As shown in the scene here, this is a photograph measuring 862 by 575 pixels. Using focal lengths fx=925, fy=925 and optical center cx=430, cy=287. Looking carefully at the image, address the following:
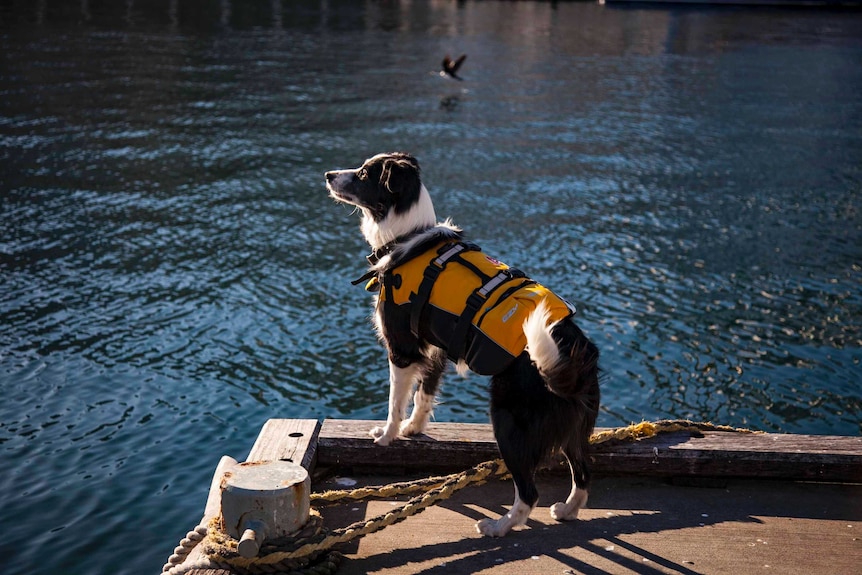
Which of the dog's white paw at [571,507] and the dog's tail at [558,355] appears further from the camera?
the dog's white paw at [571,507]

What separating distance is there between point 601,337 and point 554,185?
771cm

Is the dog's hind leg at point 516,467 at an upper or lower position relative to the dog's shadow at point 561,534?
upper

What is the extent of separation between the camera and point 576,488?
5469mm

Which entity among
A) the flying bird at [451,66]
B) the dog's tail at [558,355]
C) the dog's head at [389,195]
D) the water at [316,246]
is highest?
the flying bird at [451,66]

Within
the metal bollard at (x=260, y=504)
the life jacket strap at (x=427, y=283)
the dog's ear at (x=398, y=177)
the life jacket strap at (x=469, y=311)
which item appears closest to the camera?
the metal bollard at (x=260, y=504)

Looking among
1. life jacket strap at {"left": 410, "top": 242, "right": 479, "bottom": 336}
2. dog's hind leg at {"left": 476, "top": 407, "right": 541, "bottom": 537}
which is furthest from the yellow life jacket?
dog's hind leg at {"left": 476, "top": 407, "right": 541, "bottom": 537}

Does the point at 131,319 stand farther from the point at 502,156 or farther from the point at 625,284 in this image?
the point at 502,156

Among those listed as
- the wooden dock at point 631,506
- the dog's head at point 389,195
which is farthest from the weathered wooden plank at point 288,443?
the dog's head at point 389,195

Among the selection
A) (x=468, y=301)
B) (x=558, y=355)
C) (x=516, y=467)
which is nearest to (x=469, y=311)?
(x=468, y=301)

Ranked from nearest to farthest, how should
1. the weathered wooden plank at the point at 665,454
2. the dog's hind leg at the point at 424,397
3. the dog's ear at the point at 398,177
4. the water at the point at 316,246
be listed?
the weathered wooden plank at the point at 665,454, the dog's ear at the point at 398,177, the dog's hind leg at the point at 424,397, the water at the point at 316,246

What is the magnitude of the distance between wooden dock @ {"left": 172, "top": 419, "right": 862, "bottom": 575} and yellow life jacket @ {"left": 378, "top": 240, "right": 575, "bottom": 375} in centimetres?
89

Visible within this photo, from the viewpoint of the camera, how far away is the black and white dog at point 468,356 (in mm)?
5039

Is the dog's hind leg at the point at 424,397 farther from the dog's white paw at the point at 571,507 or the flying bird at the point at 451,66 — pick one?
the flying bird at the point at 451,66

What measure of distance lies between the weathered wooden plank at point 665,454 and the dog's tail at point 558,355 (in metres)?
1.14
